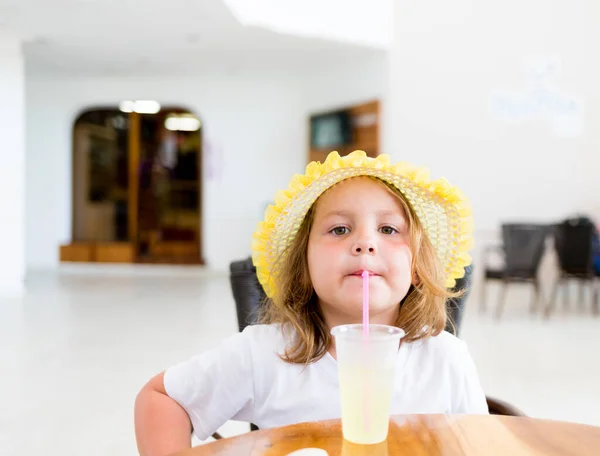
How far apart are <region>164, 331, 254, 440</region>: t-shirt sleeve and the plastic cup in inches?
13.5

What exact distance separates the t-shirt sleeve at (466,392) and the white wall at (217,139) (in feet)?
25.8

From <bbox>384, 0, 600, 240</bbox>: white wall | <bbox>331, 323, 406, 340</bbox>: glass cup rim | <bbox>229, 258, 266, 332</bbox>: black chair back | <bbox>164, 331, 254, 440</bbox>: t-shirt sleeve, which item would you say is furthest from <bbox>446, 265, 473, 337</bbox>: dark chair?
<bbox>384, 0, 600, 240</bbox>: white wall

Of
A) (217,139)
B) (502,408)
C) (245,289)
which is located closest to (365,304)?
(502,408)

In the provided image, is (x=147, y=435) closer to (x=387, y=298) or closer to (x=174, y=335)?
(x=387, y=298)

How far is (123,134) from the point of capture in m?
10.3

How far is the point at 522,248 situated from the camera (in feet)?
18.3

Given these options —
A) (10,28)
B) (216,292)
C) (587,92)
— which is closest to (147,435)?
(216,292)

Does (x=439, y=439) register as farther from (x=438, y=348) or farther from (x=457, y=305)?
(x=457, y=305)

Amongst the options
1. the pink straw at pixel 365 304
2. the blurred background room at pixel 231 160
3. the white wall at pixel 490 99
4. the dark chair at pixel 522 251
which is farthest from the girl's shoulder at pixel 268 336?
the white wall at pixel 490 99

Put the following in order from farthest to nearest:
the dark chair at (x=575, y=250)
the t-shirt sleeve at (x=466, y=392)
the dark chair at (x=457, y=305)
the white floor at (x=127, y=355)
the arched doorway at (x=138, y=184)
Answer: the arched doorway at (x=138, y=184)
the dark chair at (x=575, y=250)
the white floor at (x=127, y=355)
the dark chair at (x=457, y=305)
the t-shirt sleeve at (x=466, y=392)

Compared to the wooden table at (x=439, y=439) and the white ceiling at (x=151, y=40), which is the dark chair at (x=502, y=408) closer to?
the wooden table at (x=439, y=439)

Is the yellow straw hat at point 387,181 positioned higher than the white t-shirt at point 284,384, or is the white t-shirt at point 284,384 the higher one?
the yellow straw hat at point 387,181

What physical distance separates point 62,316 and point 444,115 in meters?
4.66

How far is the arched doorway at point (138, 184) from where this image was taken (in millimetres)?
9992
